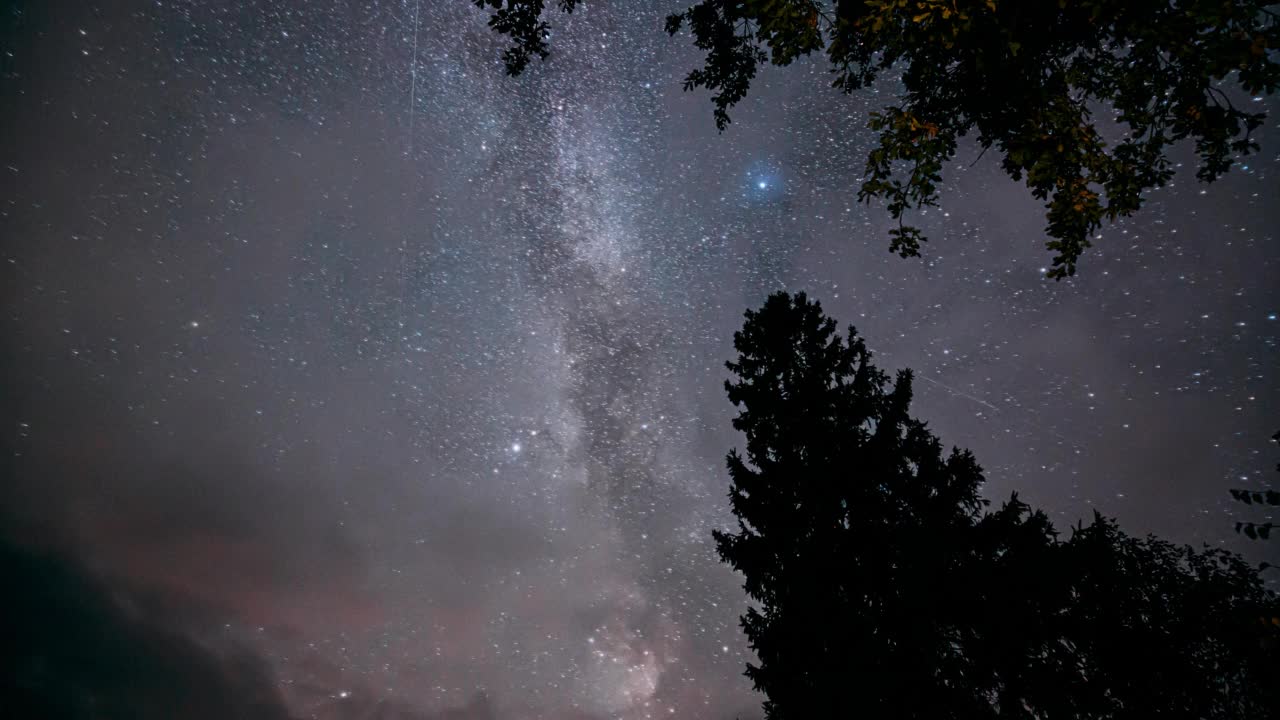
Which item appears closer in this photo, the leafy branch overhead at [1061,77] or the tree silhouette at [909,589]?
the leafy branch overhead at [1061,77]

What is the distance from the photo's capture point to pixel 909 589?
25.1ft

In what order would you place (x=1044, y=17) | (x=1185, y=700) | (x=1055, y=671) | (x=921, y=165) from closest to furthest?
(x=921, y=165)
(x=1044, y=17)
(x=1055, y=671)
(x=1185, y=700)

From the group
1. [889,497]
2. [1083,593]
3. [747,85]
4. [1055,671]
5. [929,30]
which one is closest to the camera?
[929,30]

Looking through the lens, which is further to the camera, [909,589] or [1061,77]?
[909,589]

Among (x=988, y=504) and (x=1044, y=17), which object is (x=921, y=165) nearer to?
(x=1044, y=17)

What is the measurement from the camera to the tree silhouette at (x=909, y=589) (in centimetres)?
760

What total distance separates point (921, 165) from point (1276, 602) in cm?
422

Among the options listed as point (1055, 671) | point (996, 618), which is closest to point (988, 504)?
point (996, 618)

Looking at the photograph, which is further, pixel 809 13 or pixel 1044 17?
pixel 1044 17

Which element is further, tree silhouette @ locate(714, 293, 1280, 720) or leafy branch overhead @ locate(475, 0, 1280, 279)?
tree silhouette @ locate(714, 293, 1280, 720)

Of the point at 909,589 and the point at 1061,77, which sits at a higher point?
the point at 1061,77

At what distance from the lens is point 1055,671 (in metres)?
7.96

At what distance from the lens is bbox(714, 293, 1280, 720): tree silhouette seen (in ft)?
24.9

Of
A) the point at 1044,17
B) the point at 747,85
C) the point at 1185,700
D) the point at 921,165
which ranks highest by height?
the point at 747,85
